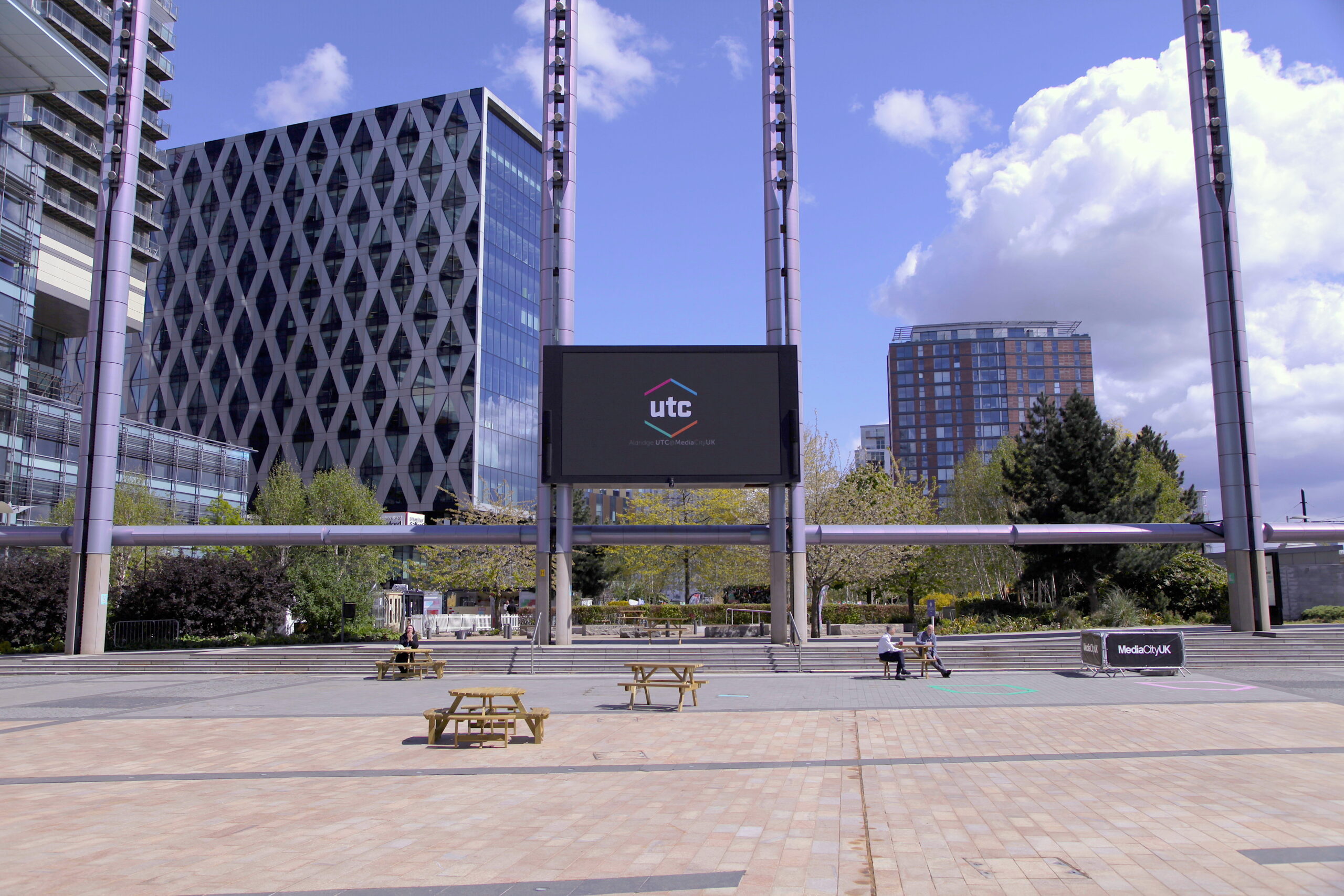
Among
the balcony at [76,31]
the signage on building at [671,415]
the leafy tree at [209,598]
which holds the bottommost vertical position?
the leafy tree at [209,598]

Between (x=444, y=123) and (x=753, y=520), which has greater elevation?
(x=444, y=123)

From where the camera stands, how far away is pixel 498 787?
9680 millimetres

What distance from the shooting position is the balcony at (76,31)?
51125 mm

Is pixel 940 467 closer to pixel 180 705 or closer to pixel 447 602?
pixel 447 602

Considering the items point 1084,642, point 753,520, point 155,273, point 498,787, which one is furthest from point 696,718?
point 155,273

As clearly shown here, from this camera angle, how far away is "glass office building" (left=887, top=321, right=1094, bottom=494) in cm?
→ 15700

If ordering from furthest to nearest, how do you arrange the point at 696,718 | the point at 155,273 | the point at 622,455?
1. the point at 155,273
2. the point at 622,455
3. the point at 696,718

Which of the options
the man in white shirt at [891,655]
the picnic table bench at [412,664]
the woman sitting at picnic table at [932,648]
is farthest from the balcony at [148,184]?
the woman sitting at picnic table at [932,648]

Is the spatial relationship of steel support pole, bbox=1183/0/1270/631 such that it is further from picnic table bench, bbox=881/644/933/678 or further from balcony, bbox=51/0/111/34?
balcony, bbox=51/0/111/34

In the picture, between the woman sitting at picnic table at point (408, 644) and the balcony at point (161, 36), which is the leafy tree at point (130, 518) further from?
the balcony at point (161, 36)

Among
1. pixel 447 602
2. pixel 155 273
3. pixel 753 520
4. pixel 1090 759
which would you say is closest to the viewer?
pixel 1090 759

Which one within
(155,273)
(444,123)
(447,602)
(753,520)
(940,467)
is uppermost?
(444,123)

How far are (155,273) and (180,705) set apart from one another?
286 feet

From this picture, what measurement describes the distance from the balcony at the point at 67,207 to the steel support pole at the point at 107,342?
20008 mm
